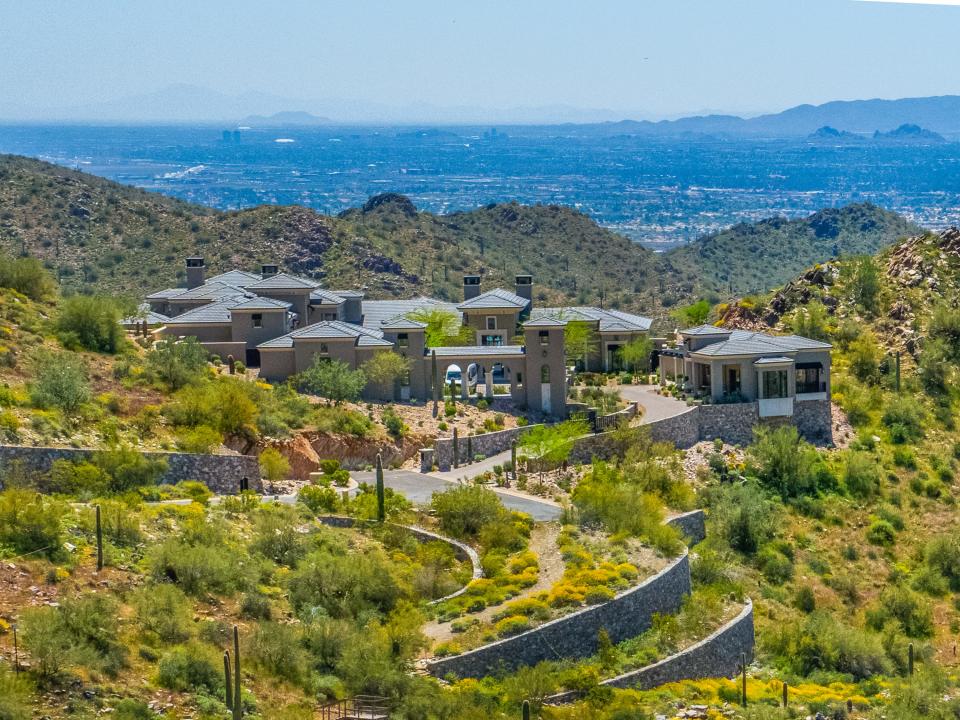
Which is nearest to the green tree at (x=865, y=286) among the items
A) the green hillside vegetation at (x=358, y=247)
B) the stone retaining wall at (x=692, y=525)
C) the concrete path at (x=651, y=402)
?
the concrete path at (x=651, y=402)

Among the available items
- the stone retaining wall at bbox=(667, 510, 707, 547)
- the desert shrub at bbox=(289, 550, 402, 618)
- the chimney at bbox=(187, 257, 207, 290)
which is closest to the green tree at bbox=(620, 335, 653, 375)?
the stone retaining wall at bbox=(667, 510, 707, 547)

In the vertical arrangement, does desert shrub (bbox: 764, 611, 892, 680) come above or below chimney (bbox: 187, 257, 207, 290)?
below

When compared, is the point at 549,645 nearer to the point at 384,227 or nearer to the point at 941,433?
the point at 941,433

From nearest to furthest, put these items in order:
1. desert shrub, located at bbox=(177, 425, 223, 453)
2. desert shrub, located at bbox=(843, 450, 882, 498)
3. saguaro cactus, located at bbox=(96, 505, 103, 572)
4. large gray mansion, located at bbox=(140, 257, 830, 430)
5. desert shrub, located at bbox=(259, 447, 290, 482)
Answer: saguaro cactus, located at bbox=(96, 505, 103, 572)
desert shrub, located at bbox=(177, 425, 223, 453)
desert shrub, located at bbox=(259, 447, 290, 482)
desert shrub, located at bbox=(843, 450, 882, 498)
large gray mansion, located at bbox=(140, 257, 830, 430)

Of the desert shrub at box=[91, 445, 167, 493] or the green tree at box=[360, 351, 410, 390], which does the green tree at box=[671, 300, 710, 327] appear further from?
the desert shrub at box=[91, 445, 167, 493]

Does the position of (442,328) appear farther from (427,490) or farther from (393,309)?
(427,490)

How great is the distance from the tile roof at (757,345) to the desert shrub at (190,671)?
16.8 m

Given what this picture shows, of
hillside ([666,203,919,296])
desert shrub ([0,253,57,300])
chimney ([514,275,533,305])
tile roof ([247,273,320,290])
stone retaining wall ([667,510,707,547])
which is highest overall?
desert shrub ([0,253,57,300])

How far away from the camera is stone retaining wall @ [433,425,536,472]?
1156 inches

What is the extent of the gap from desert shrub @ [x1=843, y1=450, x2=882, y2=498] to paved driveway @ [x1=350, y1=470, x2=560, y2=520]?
24.2ft

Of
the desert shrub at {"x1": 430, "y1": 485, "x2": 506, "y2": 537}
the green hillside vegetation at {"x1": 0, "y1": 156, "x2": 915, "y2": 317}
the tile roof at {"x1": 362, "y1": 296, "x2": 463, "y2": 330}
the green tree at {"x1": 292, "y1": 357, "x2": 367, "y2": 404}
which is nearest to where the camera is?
the desert shrub at {"x1": 430, "y1": 485, "x2": 506, "y2": 537}

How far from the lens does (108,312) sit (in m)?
31.5

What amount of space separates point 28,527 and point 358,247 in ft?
125

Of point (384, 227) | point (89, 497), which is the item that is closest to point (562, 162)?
point (384, 227)
